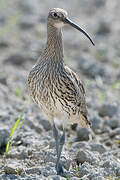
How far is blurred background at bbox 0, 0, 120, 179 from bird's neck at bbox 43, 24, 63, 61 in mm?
1456

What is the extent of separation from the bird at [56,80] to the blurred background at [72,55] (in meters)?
1.12

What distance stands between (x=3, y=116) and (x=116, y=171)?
2475 mm

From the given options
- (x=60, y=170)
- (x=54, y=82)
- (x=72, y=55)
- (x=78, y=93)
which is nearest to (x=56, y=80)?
(x=54, y=82)

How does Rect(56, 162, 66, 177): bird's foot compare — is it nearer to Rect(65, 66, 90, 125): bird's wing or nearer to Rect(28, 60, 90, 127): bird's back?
Rect(28, 60, 90, 127): bird's back

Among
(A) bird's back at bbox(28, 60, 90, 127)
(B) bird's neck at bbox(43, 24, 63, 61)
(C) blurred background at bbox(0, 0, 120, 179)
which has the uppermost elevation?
(C) blurred background at bbox(0, 0, 120, 179)

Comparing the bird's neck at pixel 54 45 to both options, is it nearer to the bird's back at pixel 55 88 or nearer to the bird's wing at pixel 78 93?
the bird's back at pixel 55 88

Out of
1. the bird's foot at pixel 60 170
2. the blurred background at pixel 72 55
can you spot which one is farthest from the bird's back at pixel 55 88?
the blurred background at pixel 72 55

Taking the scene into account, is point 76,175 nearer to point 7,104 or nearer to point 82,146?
point 82,146

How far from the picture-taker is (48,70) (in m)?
6.01

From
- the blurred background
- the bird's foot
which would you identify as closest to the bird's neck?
the bird's foot

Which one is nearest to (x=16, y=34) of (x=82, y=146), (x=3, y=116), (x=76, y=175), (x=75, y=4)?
(x=75, y=4)

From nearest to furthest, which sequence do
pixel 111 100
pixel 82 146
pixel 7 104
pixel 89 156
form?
pixel 89 156 < pixel 82 146 < pixel 7 104 < pixel 111 100

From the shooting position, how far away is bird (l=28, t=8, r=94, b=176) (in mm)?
5965

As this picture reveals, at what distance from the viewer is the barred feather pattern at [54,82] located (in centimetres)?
598
